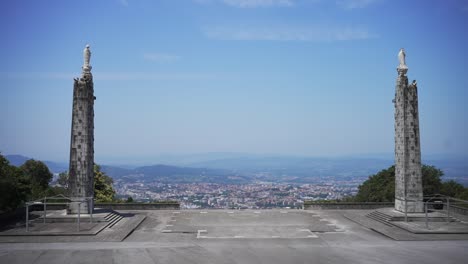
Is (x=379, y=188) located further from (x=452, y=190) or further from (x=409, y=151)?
(x=409, y=151)

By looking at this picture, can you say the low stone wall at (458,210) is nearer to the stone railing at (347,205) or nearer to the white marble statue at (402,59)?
the stone railing at (347,205)

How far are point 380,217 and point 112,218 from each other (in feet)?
49.8

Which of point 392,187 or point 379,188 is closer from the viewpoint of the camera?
point 392,187

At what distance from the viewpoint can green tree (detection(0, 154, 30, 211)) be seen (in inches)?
914

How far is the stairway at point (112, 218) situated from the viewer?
23.9m

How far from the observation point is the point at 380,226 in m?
23.8

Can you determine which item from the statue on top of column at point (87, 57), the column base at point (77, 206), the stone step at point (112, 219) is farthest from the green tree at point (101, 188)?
the statue on top of column at point (87, 57)

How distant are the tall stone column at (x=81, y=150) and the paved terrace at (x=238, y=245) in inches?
109

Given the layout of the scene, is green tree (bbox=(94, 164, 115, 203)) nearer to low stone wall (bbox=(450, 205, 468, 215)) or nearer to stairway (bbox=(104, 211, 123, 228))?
stairway (bbox=(104, 211, 123, 228))

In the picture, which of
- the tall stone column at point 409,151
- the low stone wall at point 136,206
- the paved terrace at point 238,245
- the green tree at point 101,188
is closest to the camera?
the paved terrace at point 238,245

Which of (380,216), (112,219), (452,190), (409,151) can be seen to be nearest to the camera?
(112,219)

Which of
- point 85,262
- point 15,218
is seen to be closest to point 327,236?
point 85,262

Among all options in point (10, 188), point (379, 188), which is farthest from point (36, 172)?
point (379, 188)

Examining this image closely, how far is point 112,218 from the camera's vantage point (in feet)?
82.2
